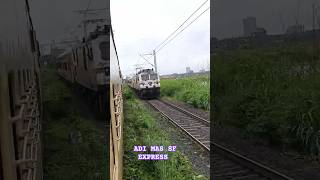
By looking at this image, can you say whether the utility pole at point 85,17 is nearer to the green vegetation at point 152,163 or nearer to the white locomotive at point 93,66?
the white locomotive at point 93,66

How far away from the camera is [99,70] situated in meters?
5.07

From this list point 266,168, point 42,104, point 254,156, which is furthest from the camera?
point 254,156

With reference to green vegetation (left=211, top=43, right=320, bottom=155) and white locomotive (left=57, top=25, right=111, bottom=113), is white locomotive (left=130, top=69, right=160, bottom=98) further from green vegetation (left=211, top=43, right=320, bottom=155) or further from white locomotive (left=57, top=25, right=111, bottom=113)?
white locomotive (left=57, top=25, right=111, bottom=113)

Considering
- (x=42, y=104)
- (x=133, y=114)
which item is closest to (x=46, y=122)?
(x=42, y=104)

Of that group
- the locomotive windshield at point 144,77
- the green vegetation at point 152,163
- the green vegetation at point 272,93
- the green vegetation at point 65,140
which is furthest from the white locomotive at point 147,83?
the green vegetation at point 65,140

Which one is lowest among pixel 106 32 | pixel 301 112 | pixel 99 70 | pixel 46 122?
pixel 301 112

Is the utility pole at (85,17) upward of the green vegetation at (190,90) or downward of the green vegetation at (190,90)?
upward

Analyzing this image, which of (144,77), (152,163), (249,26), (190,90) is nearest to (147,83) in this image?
(144,77)

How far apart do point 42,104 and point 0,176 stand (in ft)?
5.29

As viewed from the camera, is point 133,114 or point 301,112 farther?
point 133,114

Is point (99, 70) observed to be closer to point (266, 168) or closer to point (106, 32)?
point (106, 32)

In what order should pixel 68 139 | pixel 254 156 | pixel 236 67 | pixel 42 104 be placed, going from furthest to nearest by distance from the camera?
pixel 236 67 < pixel 254 156 < pixel 68 139 < pixel 42 104

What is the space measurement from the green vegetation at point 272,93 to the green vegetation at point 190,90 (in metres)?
0.60

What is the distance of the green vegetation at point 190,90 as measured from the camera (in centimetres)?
1204
